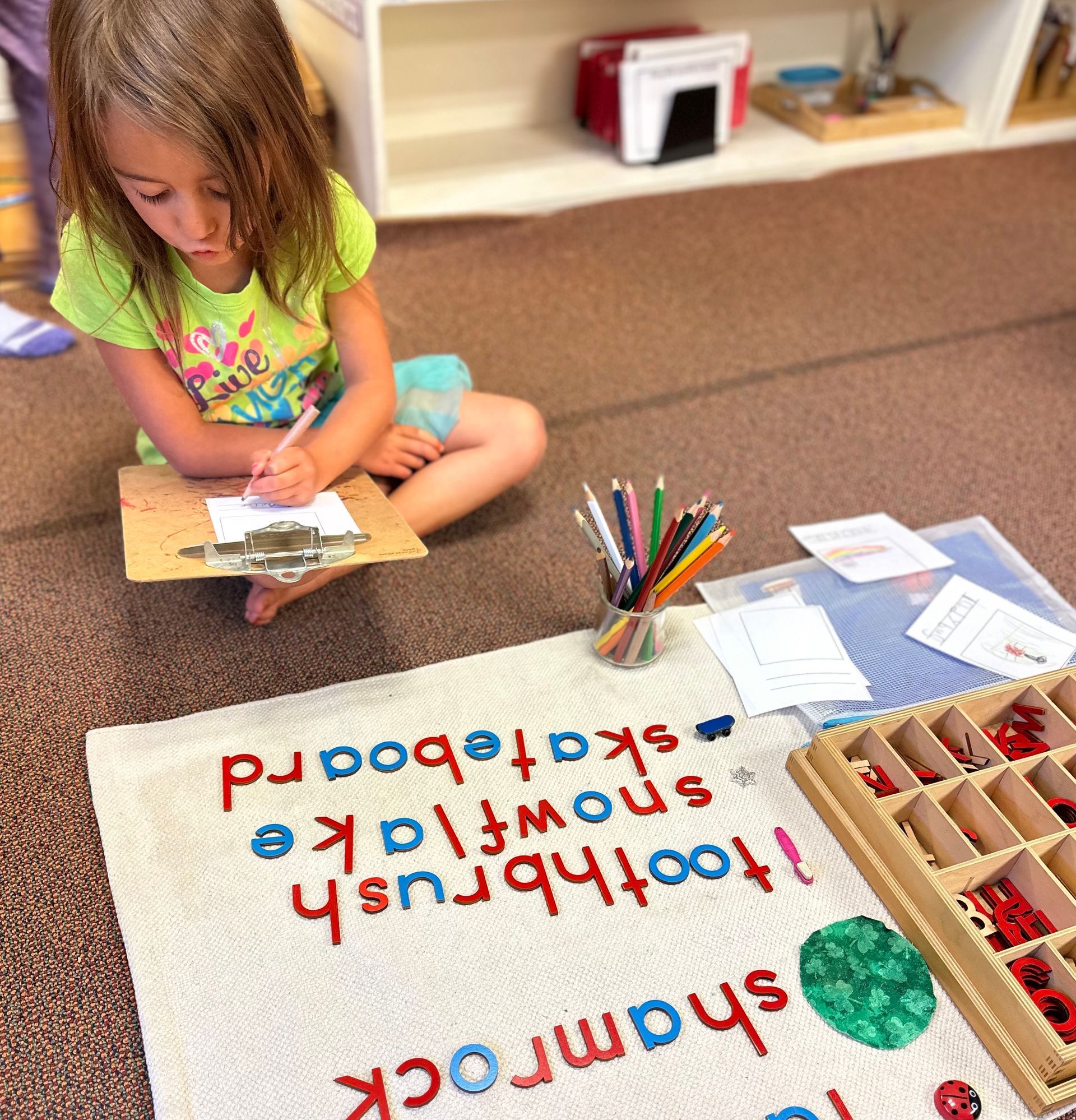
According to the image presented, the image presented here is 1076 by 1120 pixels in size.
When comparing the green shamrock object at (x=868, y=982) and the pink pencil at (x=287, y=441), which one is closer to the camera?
the green shamrock object at (x=868, y=982)

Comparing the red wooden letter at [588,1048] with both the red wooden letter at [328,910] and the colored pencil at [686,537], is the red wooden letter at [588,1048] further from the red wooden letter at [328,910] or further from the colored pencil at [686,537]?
the colored pencil at [686,537]

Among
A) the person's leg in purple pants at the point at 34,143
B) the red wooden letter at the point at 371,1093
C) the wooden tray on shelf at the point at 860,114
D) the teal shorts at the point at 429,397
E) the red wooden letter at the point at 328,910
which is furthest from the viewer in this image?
the wooden tray on shelf at the point at 860,114

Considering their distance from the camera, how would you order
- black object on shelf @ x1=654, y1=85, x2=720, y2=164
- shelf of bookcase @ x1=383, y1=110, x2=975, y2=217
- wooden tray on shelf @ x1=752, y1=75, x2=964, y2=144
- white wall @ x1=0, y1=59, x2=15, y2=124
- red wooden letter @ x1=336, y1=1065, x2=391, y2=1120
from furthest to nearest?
1. wooden tray on shelf @ x1=752, y1=75, x2=964, y2=144
2. black object on shelf @ x1=654, y1=85, x2=720, y2=164
3. shelf of bookcase @ x1=383, y1=110, x2=975, y2=217
4. white wall @ x1=0, y1=59, x2=15, y2=124
5. red wooden letter @ x1=336, y1=1065, x2=391, y2=1120

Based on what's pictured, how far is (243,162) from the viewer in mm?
825

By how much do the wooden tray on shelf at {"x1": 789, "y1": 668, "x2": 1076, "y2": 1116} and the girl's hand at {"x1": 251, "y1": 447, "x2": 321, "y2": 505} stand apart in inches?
20.0

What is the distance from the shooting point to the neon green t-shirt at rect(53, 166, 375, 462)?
3.05ft

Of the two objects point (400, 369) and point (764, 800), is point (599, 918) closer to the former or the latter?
point (764, 800)

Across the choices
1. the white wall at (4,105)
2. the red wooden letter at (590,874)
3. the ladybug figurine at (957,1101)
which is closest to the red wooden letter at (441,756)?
the red wooden letter at (590,874)

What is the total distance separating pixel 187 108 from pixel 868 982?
2.70 ft

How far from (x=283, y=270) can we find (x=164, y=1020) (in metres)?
0.64

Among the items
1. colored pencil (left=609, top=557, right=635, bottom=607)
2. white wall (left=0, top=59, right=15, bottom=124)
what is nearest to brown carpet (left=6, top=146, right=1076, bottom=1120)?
colored pencil (left=609, top=557, right=635, bottom=607)

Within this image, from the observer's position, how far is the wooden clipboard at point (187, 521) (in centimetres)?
89

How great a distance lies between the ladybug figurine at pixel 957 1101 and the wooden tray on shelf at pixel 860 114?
1.95 metres

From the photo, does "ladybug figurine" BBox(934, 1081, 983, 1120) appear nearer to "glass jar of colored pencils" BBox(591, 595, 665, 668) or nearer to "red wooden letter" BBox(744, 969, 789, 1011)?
"red wooden letter" BBox(744, 969, 789, 1011)
